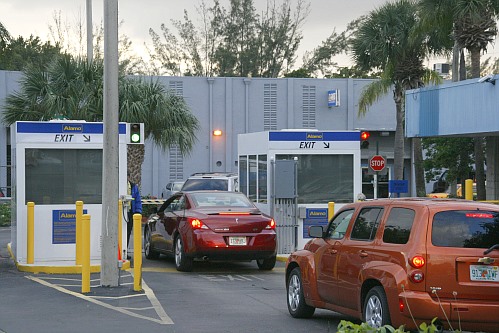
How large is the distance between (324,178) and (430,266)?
41.7ft

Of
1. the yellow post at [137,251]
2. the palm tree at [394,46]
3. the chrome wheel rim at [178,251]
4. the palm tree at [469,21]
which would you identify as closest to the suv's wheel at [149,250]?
the chrome wheel rim at [178,251]

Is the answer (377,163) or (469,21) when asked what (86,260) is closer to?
(469,21)

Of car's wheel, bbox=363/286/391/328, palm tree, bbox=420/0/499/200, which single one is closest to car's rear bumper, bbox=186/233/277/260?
car's wheel, bbox=363/286/391/328

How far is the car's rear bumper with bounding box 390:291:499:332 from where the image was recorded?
9.53 m

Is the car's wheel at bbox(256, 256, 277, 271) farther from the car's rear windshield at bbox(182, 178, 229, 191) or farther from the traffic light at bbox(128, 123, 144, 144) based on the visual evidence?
the car's rear windshield at bbox(182, 178, 229, 191)

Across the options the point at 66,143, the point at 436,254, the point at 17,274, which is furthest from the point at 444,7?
the point at 436,254

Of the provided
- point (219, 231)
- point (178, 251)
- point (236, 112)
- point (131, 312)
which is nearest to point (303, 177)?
point (178, 251)

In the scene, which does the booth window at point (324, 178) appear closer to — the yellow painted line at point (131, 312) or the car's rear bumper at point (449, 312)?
the yellow painted line at point (131, 312)

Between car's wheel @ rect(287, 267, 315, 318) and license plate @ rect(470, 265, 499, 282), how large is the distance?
3.01 metres

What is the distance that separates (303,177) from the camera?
2223 centimetres

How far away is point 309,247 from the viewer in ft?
40.7

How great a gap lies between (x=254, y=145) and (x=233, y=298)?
8.96 meters

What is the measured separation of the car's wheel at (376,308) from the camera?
9.93m

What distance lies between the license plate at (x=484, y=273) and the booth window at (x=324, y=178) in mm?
12384
